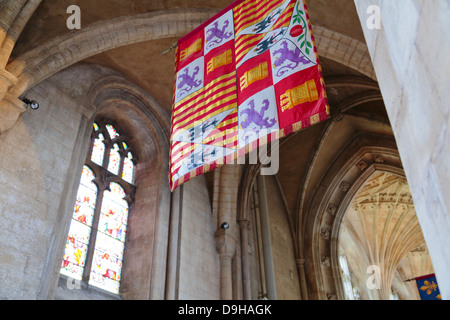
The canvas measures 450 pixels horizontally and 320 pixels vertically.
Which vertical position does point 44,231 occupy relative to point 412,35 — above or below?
above

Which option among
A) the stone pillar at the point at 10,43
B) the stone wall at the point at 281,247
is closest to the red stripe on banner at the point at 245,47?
the stone pillar at the point at 10,43

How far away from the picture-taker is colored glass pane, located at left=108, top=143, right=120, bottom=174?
8.91m

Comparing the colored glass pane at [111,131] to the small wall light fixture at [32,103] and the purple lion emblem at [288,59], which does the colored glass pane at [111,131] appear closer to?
the small wall light fixture at [32,103]

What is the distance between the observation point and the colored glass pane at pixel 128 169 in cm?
924

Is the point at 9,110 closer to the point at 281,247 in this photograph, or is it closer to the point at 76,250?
the point at 76,250

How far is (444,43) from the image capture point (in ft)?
4.59

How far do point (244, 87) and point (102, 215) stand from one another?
184 inches

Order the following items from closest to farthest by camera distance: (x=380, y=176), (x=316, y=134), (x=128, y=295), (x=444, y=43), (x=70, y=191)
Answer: (x=444, y=43) < (x=70, y=191) < (x=128, y=295) < (x=316, y=134) < (x=380, y=176)

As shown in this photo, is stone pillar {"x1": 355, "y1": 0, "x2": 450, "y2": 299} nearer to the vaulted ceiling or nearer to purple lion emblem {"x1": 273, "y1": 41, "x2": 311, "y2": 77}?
purple lion emblem {"x1": 273, "y1": 41, "x2": 311, "y2": 77}

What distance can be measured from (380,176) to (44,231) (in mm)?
13393

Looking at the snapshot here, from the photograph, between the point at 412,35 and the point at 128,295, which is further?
the point at 128,295

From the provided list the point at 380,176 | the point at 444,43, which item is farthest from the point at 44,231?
the point at 380,176

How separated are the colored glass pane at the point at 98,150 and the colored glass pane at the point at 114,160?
0.22 metres
